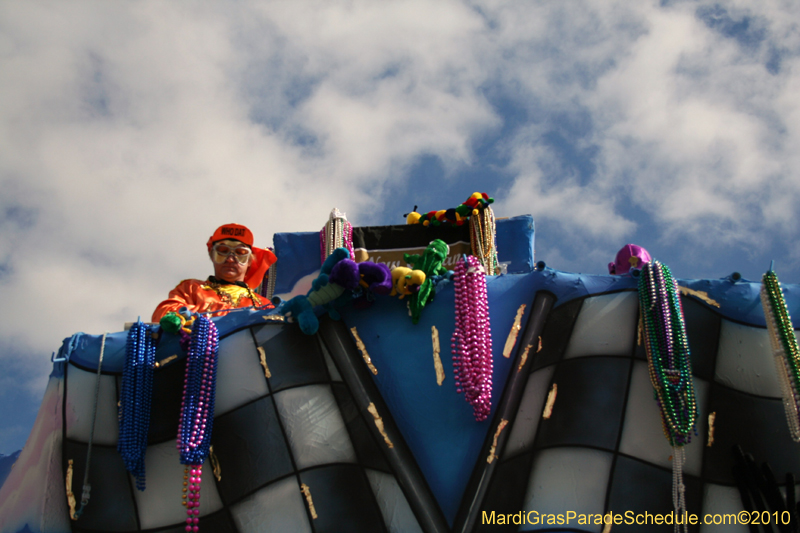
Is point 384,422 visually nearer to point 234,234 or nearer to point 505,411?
point 505,411

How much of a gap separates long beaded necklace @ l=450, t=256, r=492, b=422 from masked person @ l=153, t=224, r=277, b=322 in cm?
212

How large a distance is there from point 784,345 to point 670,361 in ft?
2.09

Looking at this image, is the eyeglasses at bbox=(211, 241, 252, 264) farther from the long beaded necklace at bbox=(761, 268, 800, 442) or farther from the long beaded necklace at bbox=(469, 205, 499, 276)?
the long beaded necklace at bbox=(761, 268, 800, 442)

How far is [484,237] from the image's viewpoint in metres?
6.57

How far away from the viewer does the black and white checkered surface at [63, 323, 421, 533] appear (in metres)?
4.02

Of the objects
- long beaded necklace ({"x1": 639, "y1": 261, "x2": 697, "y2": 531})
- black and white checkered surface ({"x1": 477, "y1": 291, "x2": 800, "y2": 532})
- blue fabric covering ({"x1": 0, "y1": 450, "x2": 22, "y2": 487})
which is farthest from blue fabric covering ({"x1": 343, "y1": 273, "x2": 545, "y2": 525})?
blue fabric covering ({"x1": 0, "y1": 450, "x2": 22, "y2": 487})

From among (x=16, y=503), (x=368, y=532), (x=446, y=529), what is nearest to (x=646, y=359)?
(x=446, y=529)

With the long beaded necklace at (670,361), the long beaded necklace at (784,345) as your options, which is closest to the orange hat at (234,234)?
the long beaded necklace at (670,361)

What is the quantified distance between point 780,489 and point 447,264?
140 inches

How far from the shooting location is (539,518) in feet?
12.5

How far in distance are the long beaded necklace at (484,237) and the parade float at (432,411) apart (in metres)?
2.01

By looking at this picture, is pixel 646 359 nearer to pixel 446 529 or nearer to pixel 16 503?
pixel 446 529

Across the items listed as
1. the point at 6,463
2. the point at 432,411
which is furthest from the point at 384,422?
the point at 6,463

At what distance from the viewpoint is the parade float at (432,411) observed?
3.80 meters
